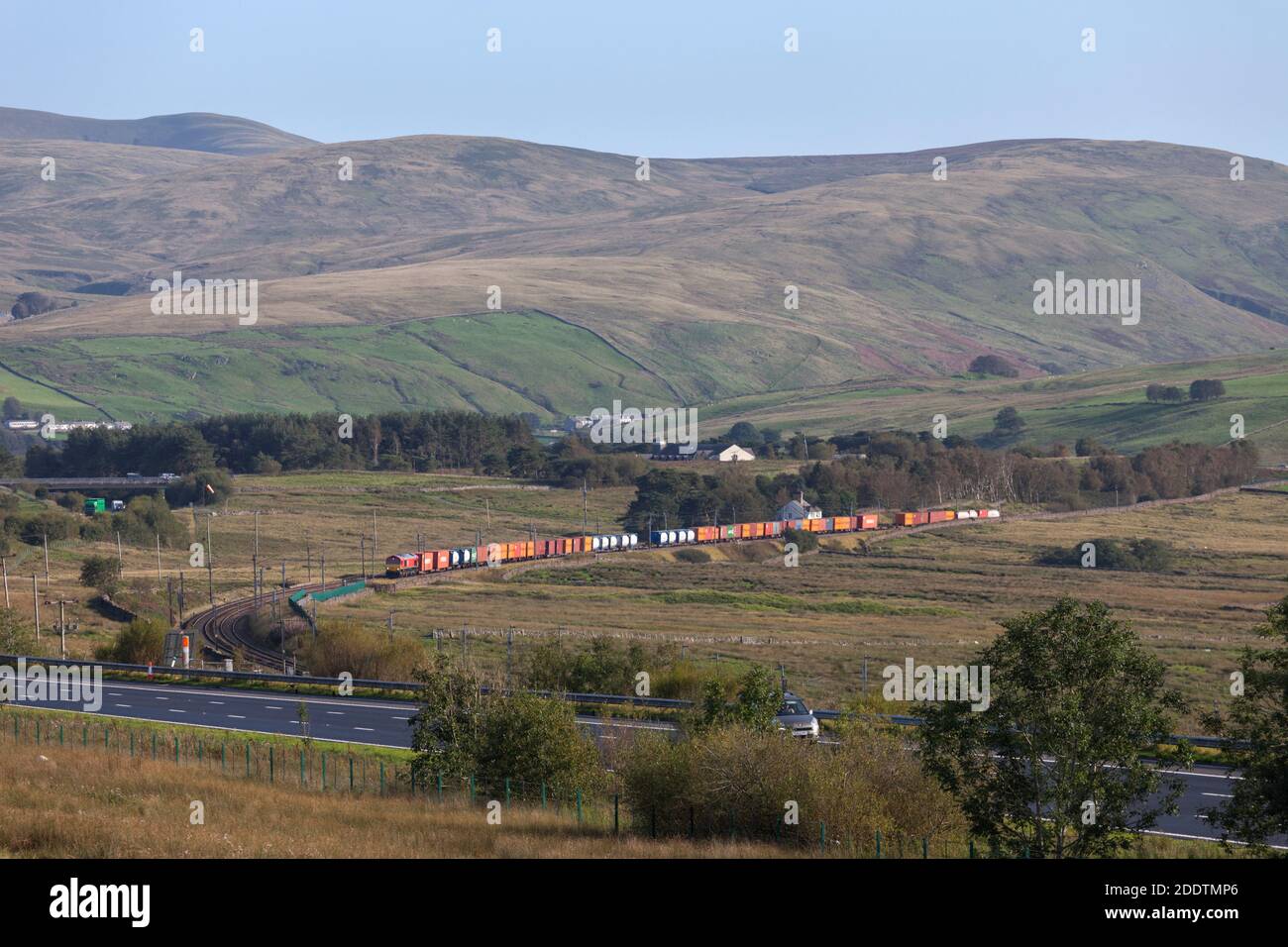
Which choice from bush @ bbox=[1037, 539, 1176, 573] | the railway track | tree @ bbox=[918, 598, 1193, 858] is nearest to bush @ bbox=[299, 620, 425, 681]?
the railway track

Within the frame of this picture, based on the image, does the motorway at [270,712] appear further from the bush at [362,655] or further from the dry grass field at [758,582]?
the dry grass field at [758,582]

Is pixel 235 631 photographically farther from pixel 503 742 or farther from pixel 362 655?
pixel 503 742

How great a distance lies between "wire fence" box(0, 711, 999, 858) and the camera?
2853cm

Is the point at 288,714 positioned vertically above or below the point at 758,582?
below

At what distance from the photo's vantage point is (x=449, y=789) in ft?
117

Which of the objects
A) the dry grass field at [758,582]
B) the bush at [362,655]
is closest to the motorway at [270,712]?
the bush at [362,655]

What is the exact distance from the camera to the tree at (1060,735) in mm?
25859

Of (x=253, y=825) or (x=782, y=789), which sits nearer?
(x=782, y=789)

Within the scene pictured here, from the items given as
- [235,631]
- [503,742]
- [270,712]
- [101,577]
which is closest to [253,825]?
[503,742]

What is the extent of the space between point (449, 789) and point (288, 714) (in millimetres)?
20176

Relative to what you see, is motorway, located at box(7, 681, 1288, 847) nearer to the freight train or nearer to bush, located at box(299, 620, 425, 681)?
bush, located at box(299, 620, 425, 681)

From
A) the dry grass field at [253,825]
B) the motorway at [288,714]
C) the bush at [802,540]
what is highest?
the bush at [802,540]

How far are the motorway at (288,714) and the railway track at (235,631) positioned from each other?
10868 mm
